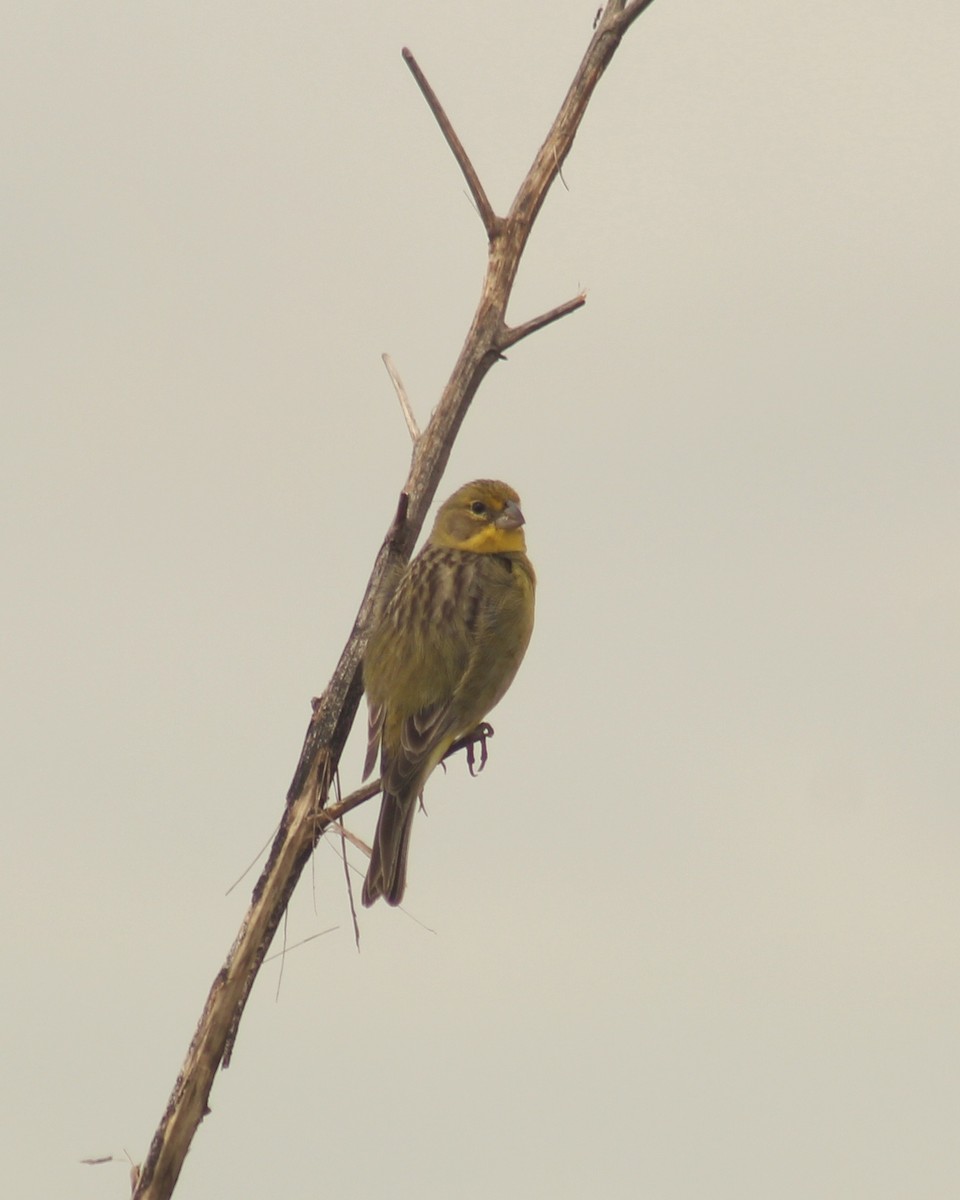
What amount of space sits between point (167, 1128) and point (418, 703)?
2994mm

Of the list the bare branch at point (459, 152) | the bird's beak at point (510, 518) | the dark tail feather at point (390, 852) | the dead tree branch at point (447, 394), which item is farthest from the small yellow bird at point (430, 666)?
the bare branch at point (459, 152)

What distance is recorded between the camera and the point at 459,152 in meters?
7.90

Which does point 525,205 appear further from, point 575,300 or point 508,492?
point 508,492

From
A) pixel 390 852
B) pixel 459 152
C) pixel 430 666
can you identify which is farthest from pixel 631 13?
pixel 390 852

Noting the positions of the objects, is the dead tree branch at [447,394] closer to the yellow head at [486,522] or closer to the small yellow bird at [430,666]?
the small yellow bird at [430,666]

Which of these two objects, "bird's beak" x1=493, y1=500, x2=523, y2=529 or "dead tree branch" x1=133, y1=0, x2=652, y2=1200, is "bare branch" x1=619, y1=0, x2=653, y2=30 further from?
"bird's beak" x1=493, y1=500, x2=523, y2=529

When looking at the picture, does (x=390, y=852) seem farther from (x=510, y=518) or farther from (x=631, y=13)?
(x=631, y=13)

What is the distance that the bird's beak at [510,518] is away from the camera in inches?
413

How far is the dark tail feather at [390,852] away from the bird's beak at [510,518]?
1988 millimetres

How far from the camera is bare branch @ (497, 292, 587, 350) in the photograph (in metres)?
7.77

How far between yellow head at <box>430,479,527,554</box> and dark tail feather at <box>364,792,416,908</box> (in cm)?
192

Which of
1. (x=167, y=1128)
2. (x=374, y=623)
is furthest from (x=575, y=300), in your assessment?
(x=167, y=1128)

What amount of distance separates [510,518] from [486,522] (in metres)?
0.15

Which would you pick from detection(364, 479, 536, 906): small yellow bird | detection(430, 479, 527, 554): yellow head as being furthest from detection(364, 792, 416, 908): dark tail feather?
detection(430, 479, 527, 554): yellow head
